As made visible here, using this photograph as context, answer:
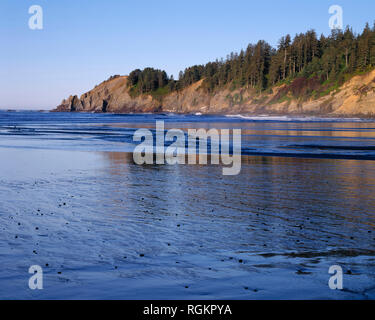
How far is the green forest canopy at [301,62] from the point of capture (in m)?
116

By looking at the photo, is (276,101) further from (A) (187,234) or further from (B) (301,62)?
(A) (187,234)

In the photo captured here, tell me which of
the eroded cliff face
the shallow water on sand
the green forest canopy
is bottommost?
the shallow water on sand

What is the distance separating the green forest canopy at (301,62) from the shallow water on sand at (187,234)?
106370 mm

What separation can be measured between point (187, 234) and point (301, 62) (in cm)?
14762

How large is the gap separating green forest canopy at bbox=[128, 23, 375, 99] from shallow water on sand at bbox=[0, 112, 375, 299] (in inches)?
4188

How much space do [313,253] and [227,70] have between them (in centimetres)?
17935

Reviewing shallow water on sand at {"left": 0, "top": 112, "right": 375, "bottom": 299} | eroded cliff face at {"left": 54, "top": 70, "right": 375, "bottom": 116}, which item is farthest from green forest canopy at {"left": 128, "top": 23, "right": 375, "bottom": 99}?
shallow water on sand at {"left": 0, "top": 112, "right": 375, "bottom": 299}

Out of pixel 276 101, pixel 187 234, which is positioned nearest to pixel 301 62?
pixel 276 101

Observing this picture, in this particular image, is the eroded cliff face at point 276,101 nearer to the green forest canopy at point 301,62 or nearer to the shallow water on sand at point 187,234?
the green forest canopy at point 301,62

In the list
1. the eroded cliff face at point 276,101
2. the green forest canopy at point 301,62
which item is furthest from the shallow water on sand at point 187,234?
the green forest canopy at point 301,62

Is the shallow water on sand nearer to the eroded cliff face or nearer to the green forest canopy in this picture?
the eroded cliff face

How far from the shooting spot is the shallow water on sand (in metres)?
6.39

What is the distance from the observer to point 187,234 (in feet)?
29.7

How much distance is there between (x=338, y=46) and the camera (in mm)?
134625
